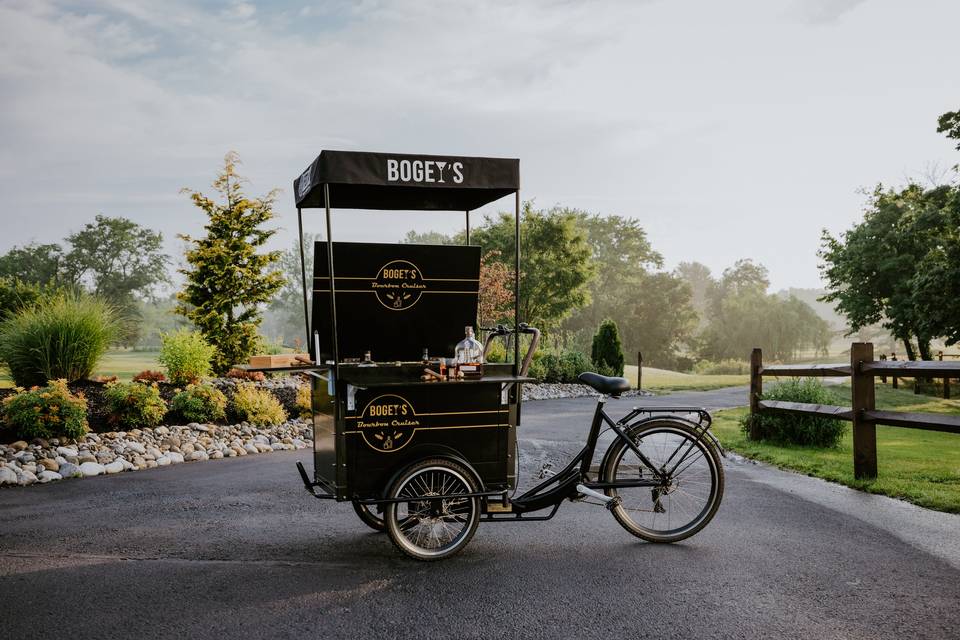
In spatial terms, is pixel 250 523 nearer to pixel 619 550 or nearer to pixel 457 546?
pixel 457 546

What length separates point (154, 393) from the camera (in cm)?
1043

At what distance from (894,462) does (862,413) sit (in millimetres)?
1944

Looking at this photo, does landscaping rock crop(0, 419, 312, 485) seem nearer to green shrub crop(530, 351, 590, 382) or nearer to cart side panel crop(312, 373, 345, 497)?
cart side panel crop(312, 373, 345, 497)

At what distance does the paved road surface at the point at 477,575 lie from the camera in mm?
3711

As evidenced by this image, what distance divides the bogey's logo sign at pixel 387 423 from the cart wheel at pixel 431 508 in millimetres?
205

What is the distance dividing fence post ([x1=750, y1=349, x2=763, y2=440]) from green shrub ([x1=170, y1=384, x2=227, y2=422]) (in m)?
7.71

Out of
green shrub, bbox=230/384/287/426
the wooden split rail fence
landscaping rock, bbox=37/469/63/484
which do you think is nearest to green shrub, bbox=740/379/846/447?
the wooden split rail fence

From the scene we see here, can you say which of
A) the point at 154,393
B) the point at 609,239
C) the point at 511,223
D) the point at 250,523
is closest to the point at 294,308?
the point at 609,239

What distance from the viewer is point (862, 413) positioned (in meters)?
7.35

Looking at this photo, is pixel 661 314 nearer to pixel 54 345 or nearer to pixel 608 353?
pixel 608 353

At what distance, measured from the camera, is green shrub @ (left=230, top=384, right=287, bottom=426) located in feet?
36.4

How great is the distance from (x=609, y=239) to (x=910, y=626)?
64.7 meters

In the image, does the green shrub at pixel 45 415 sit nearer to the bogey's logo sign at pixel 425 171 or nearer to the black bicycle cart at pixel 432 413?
the black bicycle cart at pixel 432 413

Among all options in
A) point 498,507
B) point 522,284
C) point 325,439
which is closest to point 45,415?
point 325,439
